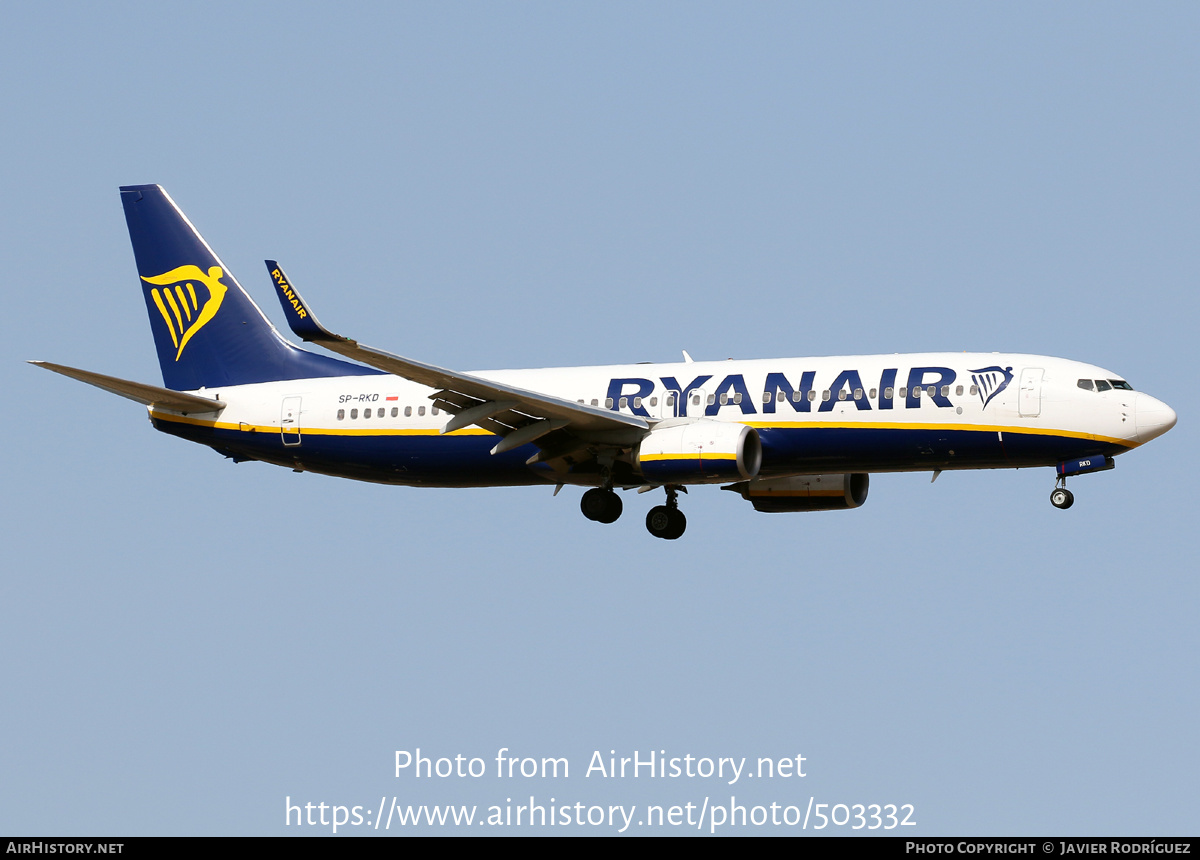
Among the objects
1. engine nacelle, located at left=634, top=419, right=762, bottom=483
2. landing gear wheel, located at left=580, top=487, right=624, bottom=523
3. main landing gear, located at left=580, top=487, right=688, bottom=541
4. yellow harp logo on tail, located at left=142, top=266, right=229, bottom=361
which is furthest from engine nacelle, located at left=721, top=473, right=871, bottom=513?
yellow harp logo on tail, located at left=142, top=266, right=229, bottom=361

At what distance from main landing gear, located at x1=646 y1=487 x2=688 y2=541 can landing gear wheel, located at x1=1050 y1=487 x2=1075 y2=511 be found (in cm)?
992

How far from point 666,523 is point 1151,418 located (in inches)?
504

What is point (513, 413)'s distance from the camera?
40781 mm

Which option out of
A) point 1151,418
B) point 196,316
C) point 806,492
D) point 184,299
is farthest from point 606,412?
point 184,299

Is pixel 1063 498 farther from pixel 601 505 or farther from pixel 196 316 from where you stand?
pixel 196 316

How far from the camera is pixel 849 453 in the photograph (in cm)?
4012

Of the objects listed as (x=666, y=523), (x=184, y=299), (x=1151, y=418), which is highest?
(x=184, y=299)

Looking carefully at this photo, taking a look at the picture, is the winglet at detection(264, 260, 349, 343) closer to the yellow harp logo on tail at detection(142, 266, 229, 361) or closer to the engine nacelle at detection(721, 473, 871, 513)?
the yellow harp logo on tail at detection(142, 266, 229, 361)

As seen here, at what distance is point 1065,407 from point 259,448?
2199 centimetres

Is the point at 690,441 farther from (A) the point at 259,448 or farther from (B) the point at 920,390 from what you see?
(A) the point at 259,448

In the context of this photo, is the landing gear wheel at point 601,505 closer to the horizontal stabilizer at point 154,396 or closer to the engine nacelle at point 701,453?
the engine nacelle at point 701,453

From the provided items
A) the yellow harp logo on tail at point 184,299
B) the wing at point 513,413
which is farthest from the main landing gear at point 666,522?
the yellow harp logo on tail at point 184,299

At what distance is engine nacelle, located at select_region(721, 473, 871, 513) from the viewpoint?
4516 centimetres
